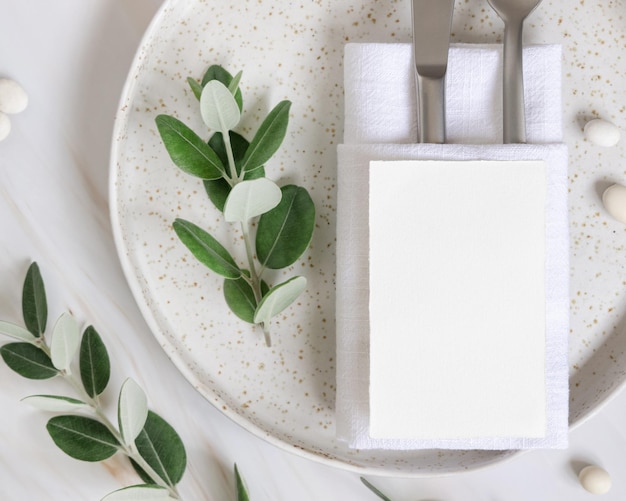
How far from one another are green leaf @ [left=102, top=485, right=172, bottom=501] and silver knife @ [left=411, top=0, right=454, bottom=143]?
37 centimetres

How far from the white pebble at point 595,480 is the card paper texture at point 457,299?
0.14 m

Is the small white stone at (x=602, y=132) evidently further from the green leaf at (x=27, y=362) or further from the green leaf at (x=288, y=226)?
the green leaf at (x=27, y=362)

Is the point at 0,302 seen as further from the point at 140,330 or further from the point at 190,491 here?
the point at 190,491

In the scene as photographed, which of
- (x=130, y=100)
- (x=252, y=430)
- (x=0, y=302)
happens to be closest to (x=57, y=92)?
(x=130, y=100)

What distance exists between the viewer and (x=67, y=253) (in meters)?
0.57

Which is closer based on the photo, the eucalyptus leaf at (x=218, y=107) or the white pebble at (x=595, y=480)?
the eucalyptus leaf at (x=218, y=107)

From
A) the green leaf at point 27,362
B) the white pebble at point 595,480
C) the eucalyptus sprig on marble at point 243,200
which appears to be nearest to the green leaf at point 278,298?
the eucalyptus sprig on marble at point 243,200

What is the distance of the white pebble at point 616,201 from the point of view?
1.70ft

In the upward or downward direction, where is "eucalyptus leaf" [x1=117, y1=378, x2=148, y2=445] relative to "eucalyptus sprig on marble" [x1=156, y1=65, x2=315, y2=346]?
downward

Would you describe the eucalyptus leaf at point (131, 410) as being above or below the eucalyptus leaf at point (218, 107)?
below

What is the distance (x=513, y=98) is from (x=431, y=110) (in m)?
0.07

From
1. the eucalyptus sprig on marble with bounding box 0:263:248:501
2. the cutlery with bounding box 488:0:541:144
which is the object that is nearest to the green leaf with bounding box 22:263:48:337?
the eucalyptus sprig on marble with bounding box 0:263:248:501

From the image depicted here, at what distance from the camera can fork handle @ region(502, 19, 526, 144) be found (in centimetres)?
49

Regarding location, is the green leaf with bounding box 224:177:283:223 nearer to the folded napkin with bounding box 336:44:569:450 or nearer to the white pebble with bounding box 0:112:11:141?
the folded napkin with bounding box 336:44:569:450
